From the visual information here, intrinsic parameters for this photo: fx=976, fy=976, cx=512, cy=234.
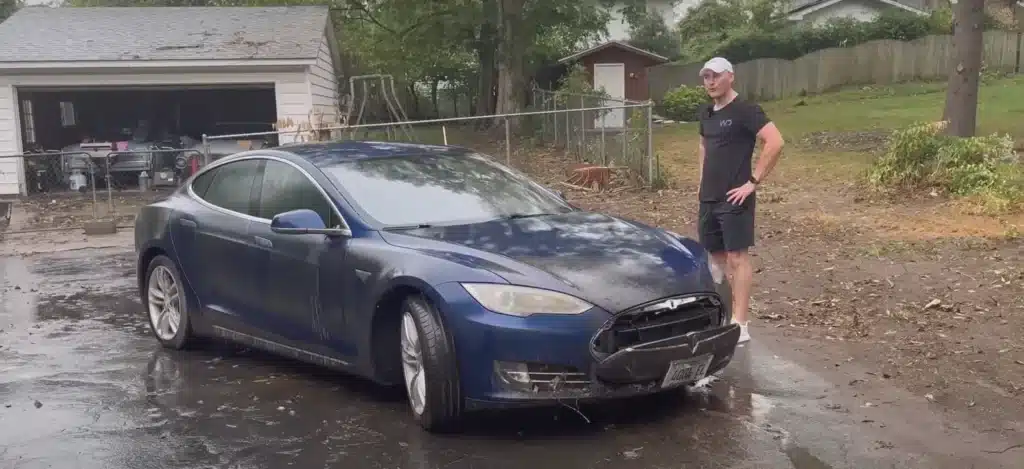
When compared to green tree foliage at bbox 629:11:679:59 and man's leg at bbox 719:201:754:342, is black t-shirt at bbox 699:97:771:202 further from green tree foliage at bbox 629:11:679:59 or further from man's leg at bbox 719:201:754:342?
green tree foliage at bbox 629:11:679:59

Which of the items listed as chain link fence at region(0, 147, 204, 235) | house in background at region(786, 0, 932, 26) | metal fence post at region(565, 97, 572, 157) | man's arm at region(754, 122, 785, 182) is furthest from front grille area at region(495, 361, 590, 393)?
house in background at region(786, 0, 932, 26)

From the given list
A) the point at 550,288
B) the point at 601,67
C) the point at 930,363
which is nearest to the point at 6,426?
the point at 550,288

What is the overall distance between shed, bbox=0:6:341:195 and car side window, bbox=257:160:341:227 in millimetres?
13218

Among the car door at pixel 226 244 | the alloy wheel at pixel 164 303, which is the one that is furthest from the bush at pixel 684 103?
the car door at pixel 226 244

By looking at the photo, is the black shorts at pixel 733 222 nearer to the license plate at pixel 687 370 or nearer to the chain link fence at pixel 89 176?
the license plate at pixel 687 370

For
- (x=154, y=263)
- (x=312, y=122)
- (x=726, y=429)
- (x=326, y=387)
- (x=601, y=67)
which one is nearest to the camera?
(x=726, y=429)

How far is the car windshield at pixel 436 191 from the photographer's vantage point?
216 inches

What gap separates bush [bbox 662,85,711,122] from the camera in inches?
1201

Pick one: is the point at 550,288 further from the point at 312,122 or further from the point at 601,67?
the point at 601,67

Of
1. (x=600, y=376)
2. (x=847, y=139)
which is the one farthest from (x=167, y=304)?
(x=847, y=139)

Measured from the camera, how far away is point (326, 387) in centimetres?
576

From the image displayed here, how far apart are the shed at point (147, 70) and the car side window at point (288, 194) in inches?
520

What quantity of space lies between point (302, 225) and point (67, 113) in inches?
806

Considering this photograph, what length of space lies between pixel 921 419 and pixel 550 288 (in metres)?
2.01
